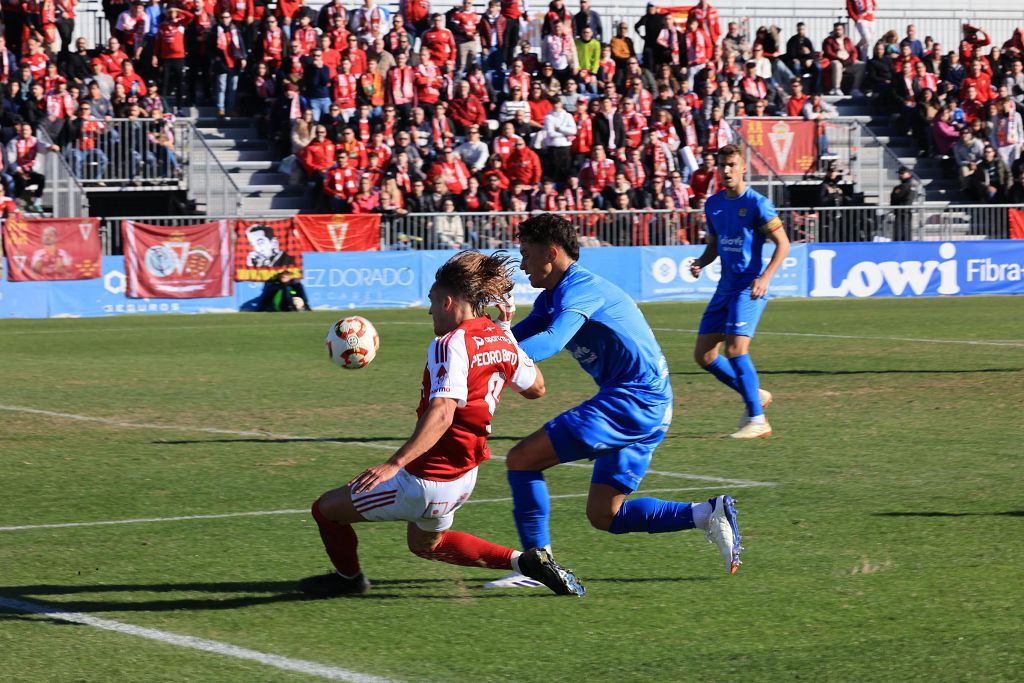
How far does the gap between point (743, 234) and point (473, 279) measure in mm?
6376

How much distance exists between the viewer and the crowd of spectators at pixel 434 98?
29328 millimetres

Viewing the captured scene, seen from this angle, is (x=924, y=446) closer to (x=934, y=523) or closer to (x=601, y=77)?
(x=934, y=523)

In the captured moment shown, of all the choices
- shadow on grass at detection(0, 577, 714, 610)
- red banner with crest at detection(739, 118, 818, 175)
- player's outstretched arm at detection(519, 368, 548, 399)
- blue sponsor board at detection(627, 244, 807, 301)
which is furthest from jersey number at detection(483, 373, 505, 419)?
red banner with crest at detection(739, 118, 818, 175)

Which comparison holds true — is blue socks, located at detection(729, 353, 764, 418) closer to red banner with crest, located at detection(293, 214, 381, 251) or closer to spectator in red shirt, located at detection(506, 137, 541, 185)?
red banner with crest, located at detection(293, 214, 381, 251)

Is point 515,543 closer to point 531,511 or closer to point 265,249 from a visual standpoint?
point 531,511

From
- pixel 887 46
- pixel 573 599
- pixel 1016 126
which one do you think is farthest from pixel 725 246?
pixel 887 46

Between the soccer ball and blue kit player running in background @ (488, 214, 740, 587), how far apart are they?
759 mm

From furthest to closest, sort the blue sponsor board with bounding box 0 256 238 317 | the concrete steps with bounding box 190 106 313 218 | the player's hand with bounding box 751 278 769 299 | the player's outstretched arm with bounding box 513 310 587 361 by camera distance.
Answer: the concrete steps with bounding box 190 106 313 218 < the blue sponsor board with bounding box 0 256 238 317 < the player's hand with bounding box 751 278 769 299 < the player's outstretched arm with bounding box 513 310 587 361

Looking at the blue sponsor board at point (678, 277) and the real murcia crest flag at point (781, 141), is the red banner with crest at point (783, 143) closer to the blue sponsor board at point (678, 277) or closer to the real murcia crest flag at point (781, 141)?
the real murcia crest flag at point (781, 141)

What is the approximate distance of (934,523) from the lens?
815cm

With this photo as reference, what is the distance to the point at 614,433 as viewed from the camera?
22.1 feet

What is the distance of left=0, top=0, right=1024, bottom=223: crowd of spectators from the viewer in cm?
2933

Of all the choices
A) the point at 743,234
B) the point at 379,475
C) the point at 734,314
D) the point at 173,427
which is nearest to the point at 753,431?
the point at 734,314

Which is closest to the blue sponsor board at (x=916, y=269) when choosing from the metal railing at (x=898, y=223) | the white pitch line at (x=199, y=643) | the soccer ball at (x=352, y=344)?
the metal railing at (x=898, y=223)
